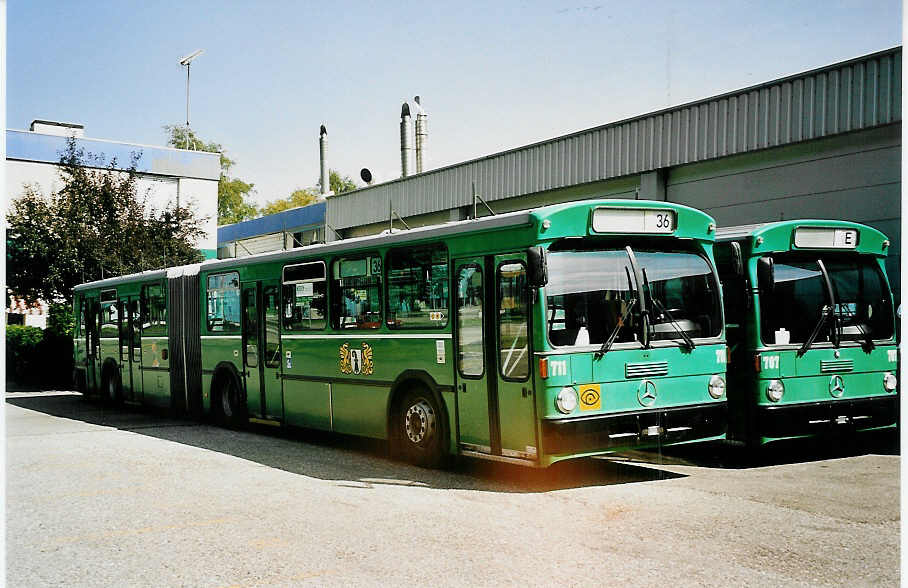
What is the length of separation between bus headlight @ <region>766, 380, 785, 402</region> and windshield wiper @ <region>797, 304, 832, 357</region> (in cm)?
44

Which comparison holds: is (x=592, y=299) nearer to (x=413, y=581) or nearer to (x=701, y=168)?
(x=413, y=581)

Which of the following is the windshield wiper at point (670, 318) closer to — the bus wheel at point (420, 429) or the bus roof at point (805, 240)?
the bus roof at point (805, 240)

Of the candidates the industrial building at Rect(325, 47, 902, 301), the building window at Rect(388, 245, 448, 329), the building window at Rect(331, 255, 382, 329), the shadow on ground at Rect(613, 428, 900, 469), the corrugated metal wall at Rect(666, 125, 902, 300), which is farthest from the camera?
the industrial building at Rect(325, 47, 902, 301)

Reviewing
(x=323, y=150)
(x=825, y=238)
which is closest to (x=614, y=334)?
(x=825, y=238)

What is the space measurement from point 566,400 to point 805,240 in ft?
12.5

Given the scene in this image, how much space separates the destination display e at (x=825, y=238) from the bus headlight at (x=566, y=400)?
11.8ft

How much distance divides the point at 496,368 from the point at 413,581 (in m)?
3.85

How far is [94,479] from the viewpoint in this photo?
1021cm

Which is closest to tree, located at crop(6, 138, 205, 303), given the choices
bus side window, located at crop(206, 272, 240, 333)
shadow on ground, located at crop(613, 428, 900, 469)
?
bus side window, located at crop(206, 272, 240, 333)

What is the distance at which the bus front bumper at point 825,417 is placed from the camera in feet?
34.1

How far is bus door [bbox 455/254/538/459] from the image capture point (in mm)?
9156

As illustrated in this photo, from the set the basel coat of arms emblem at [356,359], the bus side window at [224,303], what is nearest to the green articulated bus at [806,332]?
the basel coat of arms emblem at [356,359]

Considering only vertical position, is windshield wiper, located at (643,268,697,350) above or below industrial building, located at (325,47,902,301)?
below

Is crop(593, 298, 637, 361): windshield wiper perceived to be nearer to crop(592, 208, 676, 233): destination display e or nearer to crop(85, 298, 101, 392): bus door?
crop(592, 208, 676, 233): destination display e
